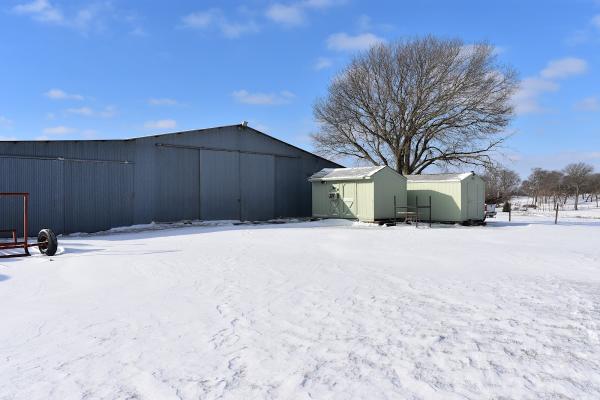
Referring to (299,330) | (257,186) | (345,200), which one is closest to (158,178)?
(257,186)

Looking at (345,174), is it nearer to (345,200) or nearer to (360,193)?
(345,200)

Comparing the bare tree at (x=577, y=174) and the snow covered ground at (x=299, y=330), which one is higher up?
the bare tree at (x=577, y=174)

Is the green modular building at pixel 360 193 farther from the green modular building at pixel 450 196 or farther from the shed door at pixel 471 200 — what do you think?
the shed door at pixel 471 200

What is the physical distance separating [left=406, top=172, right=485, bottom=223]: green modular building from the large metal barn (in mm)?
6371

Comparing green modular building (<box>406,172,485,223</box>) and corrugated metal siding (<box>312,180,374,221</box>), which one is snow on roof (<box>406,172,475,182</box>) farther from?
corrugated metal siding (<box>312,180,374,221</box>)

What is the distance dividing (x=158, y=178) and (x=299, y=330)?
16347 millimetres

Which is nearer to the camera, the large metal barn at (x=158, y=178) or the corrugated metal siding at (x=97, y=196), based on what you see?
the large metal barn at (x=158, y=178)

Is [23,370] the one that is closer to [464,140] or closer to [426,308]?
[426,308]

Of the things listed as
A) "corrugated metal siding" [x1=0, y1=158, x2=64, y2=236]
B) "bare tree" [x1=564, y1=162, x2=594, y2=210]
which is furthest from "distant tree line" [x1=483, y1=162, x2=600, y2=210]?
"corrugated metal siding" [x1=0, y1=158, x2=64, y2=236]

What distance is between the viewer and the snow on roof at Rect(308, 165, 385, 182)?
22.0 m

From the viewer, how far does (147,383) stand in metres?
3.49

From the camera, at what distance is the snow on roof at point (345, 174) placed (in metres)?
22.0

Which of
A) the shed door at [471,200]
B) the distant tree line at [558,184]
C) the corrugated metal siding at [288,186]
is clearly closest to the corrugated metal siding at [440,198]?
the shed door at [471,200]

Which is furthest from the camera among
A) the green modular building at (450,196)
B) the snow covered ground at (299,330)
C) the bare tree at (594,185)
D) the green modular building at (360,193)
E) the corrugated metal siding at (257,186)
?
the bare tree at (594,185)
